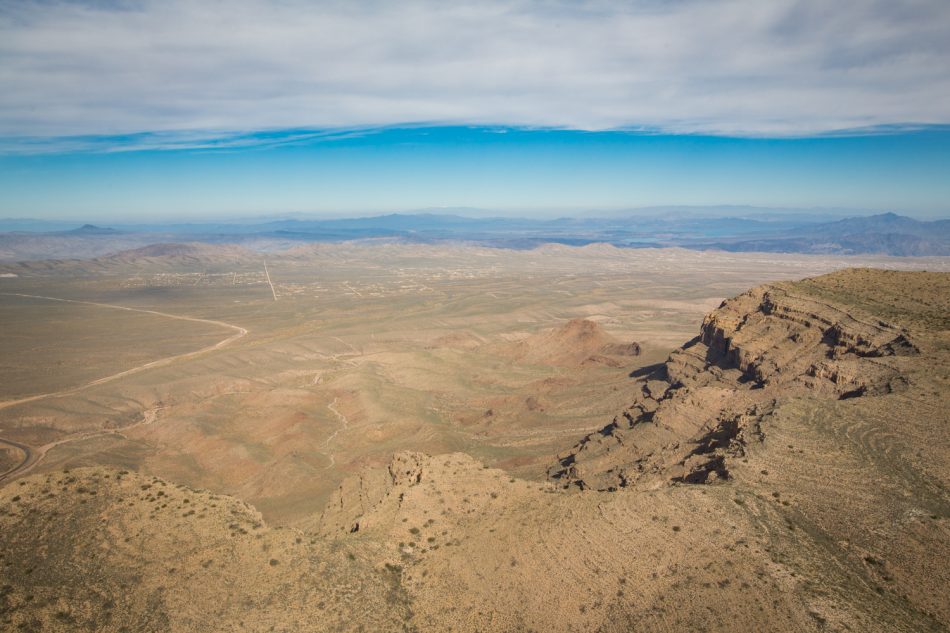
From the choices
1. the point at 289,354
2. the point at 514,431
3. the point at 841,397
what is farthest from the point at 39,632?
the point at 289,354

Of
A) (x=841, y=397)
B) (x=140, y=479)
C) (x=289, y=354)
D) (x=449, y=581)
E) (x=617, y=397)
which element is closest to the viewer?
(x=449, y=581)

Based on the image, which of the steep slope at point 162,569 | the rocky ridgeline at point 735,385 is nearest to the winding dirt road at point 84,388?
the steep slope at point 162,569

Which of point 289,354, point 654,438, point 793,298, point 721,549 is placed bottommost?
point 289,354

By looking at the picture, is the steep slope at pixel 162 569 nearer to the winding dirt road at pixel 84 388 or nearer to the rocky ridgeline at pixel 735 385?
the rocky ridgeline at pixel 735 385

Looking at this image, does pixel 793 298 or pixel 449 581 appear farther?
pixel 793 298

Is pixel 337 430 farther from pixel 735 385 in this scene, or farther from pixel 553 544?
pixel 735 385

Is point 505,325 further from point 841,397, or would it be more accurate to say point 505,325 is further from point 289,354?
point 841,397

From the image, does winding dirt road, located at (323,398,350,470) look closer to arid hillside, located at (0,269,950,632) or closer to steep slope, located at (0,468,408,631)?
arid hillside, located at (0,269,950,632)

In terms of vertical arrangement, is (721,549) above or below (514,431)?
above
